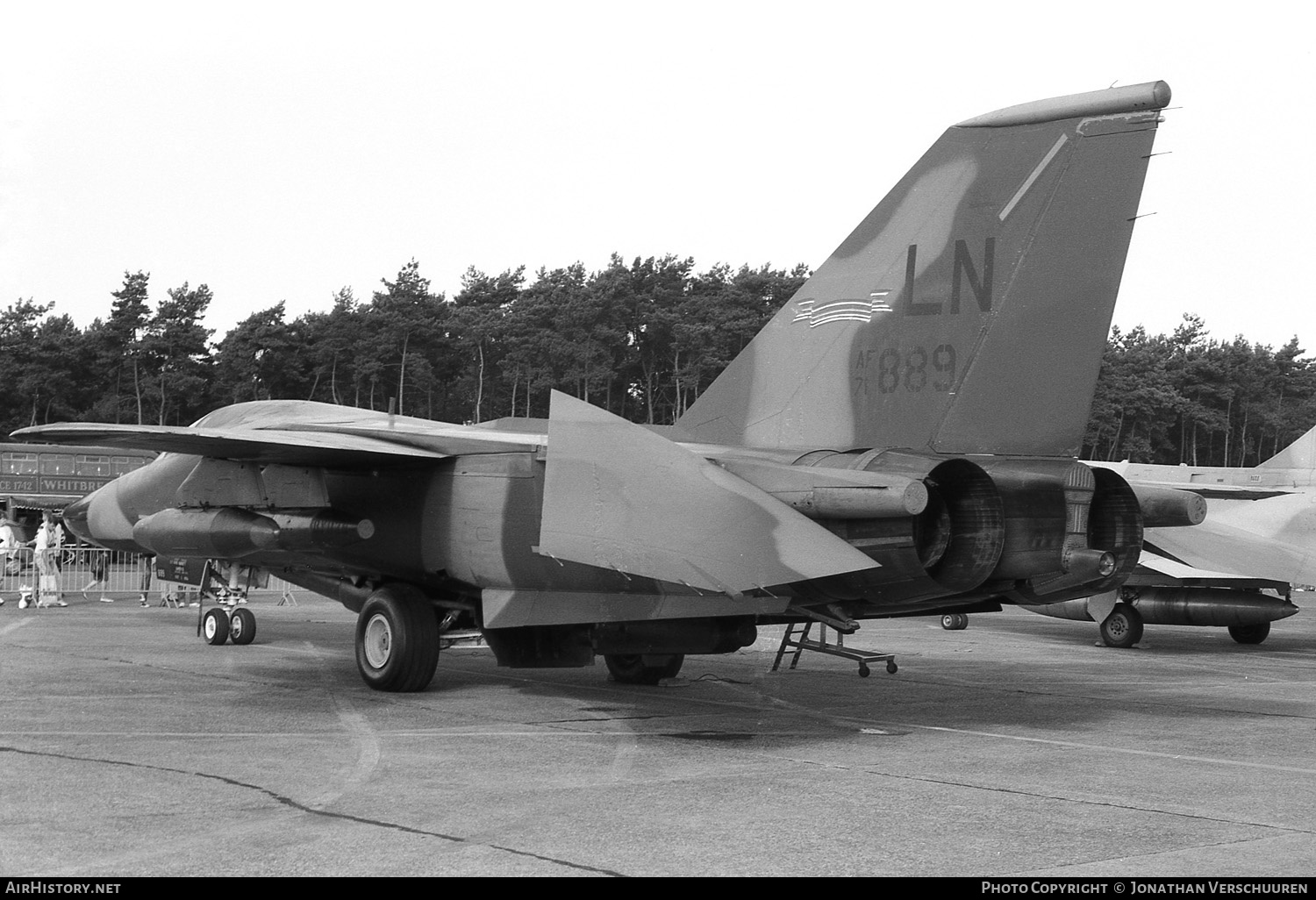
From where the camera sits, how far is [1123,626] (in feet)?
55.9

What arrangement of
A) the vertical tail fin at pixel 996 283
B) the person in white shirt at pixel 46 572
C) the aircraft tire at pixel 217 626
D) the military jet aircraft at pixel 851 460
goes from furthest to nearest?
the person in white shirt at pixel 46 572 < the aircraft tire at pixel 217 626 < the vertical tail fin at pixel 996 283 < the military jet aircraft at pixel 851 460

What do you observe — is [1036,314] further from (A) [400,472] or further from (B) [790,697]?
(A) [400,472]

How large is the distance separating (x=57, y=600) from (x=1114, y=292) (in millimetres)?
18339

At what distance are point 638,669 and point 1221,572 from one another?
8557mm

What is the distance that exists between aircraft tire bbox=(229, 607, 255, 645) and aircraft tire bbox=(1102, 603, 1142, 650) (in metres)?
11.3

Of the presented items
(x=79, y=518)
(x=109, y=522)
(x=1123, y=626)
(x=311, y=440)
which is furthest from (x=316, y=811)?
(x=1123, y=626)

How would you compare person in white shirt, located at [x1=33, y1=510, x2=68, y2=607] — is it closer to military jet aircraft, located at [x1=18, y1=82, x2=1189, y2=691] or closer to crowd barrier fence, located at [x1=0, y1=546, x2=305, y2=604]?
crowd barrier fence, located at [x1=0, y1=546, x2=305, y2=604]

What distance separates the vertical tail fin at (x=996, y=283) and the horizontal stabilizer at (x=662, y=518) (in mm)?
1514

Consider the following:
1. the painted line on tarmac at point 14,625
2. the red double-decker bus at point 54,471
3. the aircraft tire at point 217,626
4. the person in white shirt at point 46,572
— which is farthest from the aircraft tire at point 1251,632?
the red double-decker bus at point 54,471

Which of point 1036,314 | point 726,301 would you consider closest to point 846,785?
point 1036,314

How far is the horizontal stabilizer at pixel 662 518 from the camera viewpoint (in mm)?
7355

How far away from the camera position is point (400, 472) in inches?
418

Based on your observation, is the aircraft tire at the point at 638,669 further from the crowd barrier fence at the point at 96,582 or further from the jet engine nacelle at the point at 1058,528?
the crowd barrier fence at the point at 96,582
